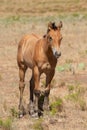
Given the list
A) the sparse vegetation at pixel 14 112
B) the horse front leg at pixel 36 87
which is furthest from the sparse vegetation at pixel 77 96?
the sparse vegetation at pixel 14 112

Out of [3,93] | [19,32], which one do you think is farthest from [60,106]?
[19,32]

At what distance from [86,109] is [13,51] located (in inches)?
433

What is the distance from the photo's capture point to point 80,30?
98.5 feet

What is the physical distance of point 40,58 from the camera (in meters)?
9.18

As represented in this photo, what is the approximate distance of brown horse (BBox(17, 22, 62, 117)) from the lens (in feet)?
28.7

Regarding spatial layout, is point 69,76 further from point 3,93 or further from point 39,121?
point 39,121

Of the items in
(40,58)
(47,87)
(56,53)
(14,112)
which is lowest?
(14,112)

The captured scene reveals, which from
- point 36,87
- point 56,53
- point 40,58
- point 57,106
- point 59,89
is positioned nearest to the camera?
point 56,53

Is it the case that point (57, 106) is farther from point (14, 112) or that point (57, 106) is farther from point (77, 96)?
point (77, 96)

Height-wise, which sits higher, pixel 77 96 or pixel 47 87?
pixel 47 87

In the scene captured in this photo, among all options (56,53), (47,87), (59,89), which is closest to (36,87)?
(47,87)

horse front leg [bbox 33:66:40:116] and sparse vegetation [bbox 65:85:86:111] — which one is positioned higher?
horse front leg [bbox 33:66:40:116]

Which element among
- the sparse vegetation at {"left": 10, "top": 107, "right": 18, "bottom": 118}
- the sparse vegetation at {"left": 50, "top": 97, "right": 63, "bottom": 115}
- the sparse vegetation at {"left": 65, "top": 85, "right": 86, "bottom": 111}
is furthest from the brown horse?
the sparse vegetation at {"left": 65, "top": 85, "right": 86, "bottom": 111}

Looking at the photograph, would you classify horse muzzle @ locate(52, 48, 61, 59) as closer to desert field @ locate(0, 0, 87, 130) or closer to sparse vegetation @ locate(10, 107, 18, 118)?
desert field @ locate(0, 0, 87, 130)
